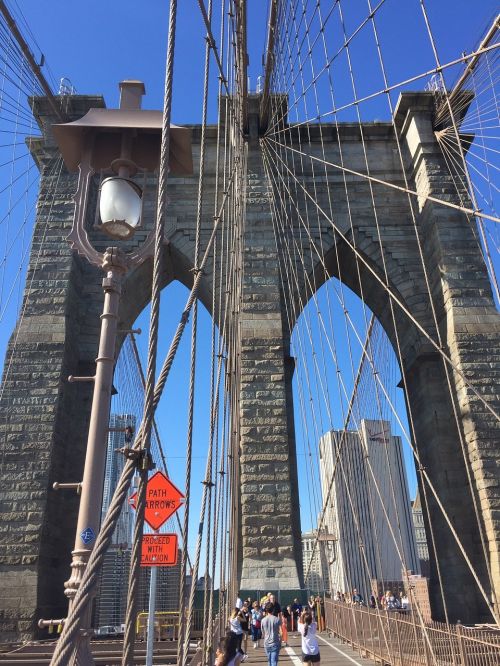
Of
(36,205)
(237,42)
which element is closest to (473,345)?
(237,42)

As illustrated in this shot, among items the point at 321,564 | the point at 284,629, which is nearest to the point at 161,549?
the point at 284,629

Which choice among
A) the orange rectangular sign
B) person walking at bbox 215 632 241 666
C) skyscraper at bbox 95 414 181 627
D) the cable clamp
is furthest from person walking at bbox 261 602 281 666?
skyscraper at bbox 95 414 181 627

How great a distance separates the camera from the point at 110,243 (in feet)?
48.2

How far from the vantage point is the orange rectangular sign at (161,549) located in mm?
5004

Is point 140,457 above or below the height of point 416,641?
above

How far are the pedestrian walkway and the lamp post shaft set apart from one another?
6.88 meters

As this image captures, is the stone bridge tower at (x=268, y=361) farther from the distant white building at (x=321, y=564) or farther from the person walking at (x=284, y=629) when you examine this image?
the distant white building at (x=321, y=564)

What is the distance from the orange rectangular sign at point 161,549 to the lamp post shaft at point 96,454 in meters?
2.65

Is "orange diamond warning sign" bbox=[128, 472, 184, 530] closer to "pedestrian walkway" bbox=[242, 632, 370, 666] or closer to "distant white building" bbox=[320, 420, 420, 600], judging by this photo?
"pedestrian walkway" bbox=[242, 632, 370, 666]

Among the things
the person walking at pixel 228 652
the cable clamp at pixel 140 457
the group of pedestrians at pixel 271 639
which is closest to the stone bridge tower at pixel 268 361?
the group of pedestrians at pixel 271 639

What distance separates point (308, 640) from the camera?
6.43 m

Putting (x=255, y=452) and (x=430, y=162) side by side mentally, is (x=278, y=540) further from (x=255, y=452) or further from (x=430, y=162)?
(x=430, y=162)

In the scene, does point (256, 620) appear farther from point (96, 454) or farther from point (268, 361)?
point (96, 454)

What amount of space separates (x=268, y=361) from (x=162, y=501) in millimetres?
7679
